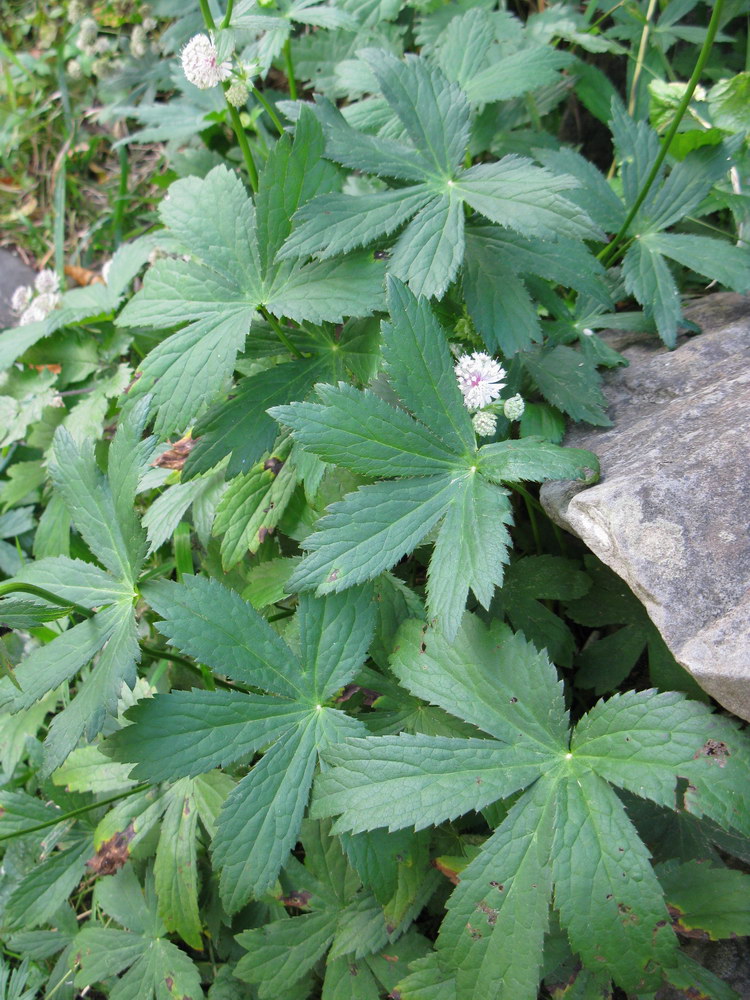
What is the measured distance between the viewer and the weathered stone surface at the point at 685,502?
53.0 inches

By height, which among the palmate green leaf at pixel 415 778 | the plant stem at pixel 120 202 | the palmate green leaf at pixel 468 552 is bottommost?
the palmate green leaf at pixel 415 778

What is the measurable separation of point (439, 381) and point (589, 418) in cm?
39

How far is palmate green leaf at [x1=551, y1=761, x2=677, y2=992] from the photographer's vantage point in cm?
131

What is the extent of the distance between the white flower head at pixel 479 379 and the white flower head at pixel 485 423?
0.08 feet

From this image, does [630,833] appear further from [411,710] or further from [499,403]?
[499,403]

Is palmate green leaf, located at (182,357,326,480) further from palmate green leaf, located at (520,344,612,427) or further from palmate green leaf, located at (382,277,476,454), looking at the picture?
palmate green leaf, located at (520,344,612,427)

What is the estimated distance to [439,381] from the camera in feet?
5.24

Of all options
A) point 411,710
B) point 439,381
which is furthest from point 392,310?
point 411,710

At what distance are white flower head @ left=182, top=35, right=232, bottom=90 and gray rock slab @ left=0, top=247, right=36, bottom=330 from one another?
2.34 meters

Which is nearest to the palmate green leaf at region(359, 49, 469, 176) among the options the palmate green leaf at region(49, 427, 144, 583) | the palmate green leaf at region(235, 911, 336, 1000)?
the palmate green leaf at region(49, 427, 144, 583)

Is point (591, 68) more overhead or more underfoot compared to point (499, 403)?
more overhead

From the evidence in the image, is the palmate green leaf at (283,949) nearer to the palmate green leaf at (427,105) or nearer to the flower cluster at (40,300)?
the palmate green leaf at (427,105)

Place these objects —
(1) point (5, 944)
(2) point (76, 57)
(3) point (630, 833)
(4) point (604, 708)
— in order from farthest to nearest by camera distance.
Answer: (2) point (76, 57)
(1) point (5, 944)
(4) point (604, 708)
(3) point (630, 833)

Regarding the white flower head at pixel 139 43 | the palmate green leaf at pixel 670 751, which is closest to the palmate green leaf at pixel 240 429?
the palmate green leaf at pixel 670 751
